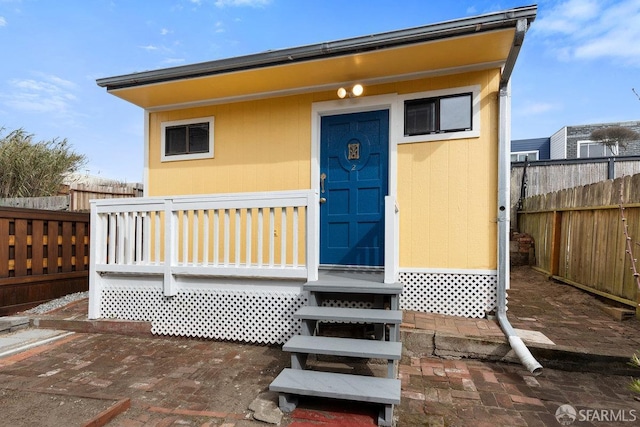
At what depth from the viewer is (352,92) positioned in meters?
3.94

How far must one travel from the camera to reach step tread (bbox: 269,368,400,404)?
6.59 feet

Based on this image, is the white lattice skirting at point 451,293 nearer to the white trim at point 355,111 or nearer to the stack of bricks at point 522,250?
the white trim at point 355,111

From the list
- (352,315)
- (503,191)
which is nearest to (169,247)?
(352,315)

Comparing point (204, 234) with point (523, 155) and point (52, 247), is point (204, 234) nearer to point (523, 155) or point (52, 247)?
point (52, 247)

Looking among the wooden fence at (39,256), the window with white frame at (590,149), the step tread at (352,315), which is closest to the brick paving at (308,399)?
the step tread at (352,315)

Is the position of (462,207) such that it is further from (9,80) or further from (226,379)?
(9,80)

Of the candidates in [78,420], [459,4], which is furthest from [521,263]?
[78,420]

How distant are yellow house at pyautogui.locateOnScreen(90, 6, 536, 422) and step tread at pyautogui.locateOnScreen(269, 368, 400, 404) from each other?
1.02 m

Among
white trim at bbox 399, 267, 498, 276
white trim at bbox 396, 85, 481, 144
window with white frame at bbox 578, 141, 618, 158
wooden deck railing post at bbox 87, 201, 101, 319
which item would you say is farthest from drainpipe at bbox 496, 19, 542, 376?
window with white frame at bbox 578, 141, 618, 158

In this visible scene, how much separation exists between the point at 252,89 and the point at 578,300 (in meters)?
5.44

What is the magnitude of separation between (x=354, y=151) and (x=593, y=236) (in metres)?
3.84

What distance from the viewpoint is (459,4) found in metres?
5.11

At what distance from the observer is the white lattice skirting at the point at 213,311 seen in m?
3.31

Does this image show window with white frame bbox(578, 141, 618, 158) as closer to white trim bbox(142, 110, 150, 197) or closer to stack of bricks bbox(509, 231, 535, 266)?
stack of bricks bbox(509, 231, 535, 266)
